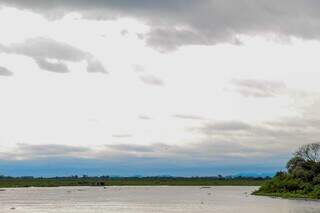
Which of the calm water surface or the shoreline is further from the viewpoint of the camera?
the shoreline

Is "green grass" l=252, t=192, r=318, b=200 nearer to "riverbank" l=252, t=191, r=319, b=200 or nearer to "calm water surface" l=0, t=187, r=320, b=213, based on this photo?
"riverbank" l=252, t=191, r=319, b=200

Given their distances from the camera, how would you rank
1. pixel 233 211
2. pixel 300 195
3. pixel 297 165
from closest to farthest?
pixel 233 211, pixel 300 195, pixel 297 165

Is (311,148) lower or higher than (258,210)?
higher

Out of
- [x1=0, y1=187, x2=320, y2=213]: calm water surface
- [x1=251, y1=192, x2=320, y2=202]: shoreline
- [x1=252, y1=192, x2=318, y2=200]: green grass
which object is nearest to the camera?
[x1=0, y1=187, x2=320, y2=213]: calm water surface

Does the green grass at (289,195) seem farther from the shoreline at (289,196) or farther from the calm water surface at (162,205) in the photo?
the calm water surface at (162,205)

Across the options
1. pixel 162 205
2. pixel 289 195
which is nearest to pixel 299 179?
pixel 289 195

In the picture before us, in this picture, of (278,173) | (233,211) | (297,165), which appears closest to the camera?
(233,211)

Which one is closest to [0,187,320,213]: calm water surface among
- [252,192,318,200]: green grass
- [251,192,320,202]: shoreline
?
[251,192,320,202]: shoreline

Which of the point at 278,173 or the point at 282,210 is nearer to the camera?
the point at 282,210

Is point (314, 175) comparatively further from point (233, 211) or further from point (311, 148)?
point (233, 211)

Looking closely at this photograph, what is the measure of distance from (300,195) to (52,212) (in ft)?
202

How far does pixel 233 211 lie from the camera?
91562 mm

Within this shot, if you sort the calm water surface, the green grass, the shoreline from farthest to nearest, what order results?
the green grass, the shoreline, the calm water surface

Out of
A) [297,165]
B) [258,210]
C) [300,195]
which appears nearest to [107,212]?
[258,210]
